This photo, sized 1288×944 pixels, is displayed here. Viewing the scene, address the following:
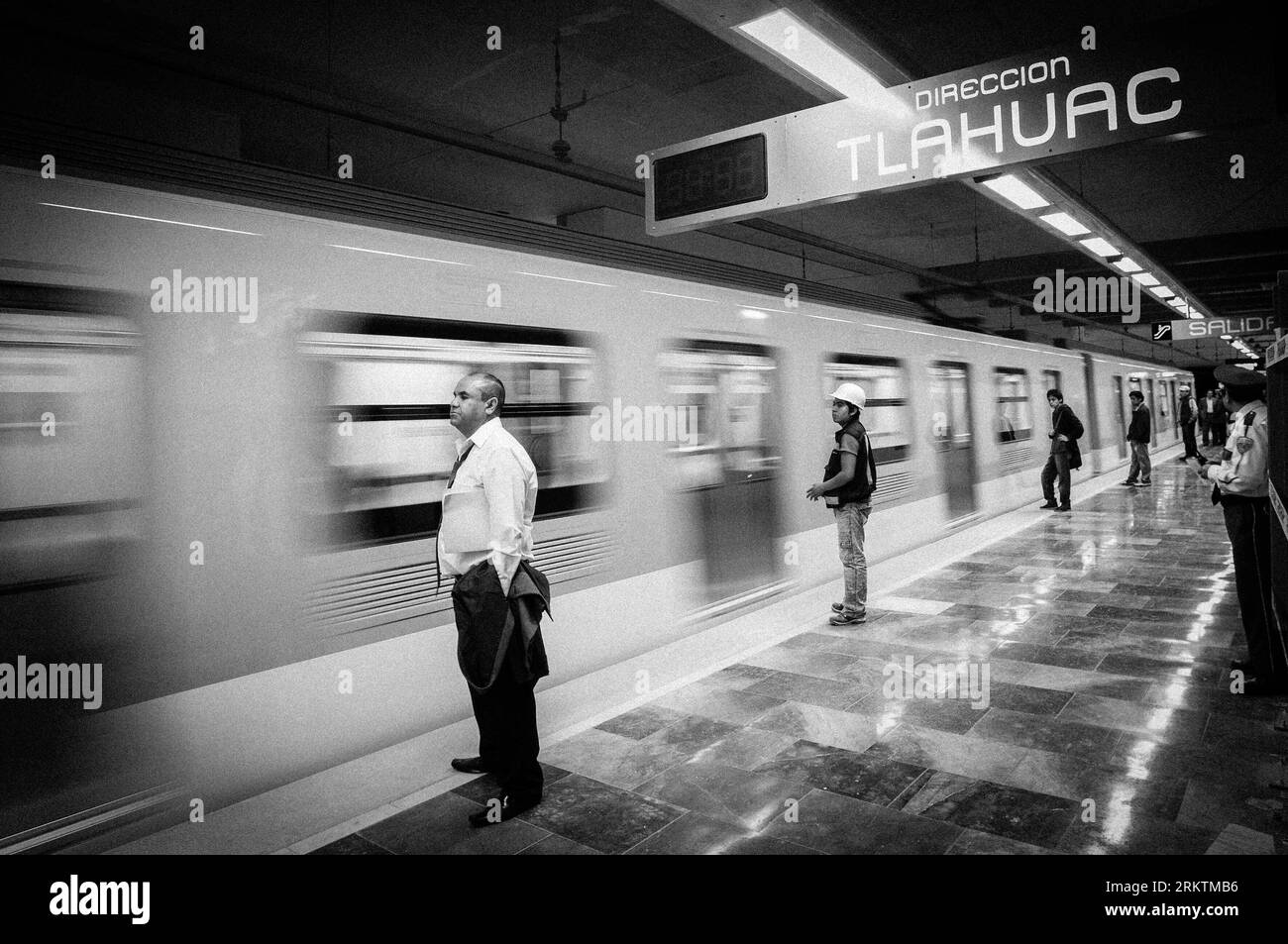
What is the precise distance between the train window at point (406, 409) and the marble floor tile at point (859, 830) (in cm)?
207

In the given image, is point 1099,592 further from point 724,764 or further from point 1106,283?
point 1106,283

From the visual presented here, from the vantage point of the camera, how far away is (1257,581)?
164 inches

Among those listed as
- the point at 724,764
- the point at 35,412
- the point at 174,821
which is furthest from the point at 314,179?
the point at 724,764

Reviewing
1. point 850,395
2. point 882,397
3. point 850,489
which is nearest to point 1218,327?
point 882,397

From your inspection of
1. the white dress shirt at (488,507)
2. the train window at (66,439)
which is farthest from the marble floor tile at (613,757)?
the train window at (66,439)

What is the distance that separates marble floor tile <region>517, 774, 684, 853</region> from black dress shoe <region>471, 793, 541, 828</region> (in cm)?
3

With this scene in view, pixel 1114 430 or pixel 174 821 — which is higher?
pixel 1114 430

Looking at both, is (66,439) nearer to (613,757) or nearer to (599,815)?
(599,815)

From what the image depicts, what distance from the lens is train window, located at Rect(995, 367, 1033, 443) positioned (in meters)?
11.1

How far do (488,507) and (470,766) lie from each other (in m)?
1.22

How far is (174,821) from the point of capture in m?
2.93

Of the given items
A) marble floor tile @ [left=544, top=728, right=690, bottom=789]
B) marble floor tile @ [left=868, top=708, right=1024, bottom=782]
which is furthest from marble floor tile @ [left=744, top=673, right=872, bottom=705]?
marble floor tile @ [left=544, top=728, right=690, bottom=789]
